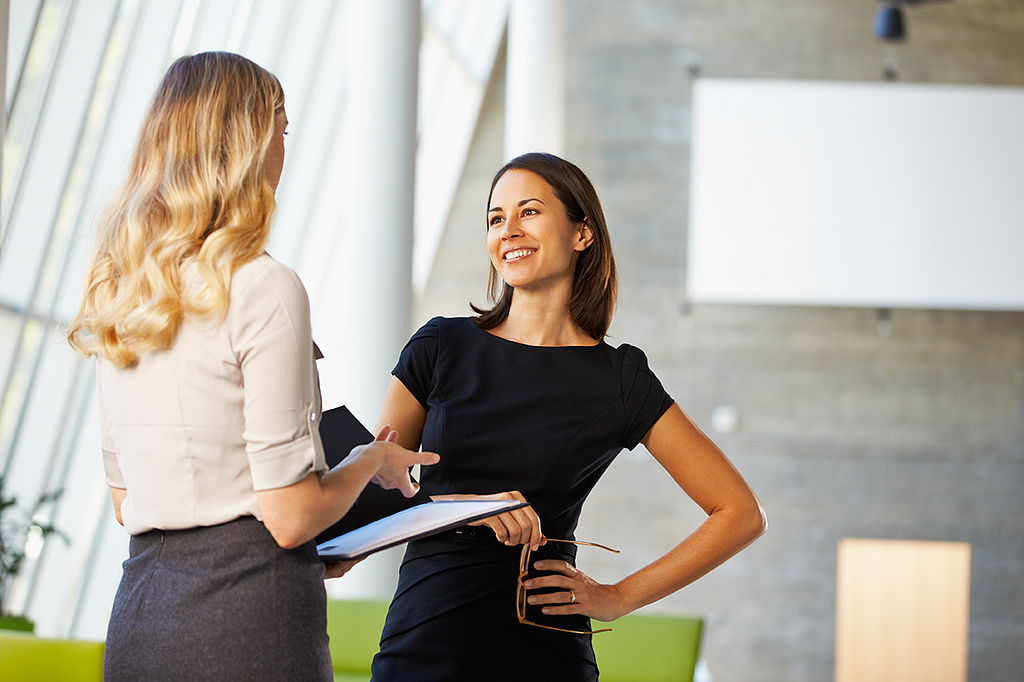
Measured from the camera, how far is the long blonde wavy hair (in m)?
1.00

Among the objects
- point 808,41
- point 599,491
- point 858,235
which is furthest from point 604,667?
point 808,41

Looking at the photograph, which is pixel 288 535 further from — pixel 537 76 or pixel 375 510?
pixel 537 76

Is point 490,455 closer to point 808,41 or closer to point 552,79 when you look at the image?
point 552,79

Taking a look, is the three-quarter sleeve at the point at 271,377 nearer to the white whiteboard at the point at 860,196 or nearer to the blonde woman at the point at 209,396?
the blonde woman at the point at 209,396

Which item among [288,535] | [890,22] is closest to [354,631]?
[288,535]

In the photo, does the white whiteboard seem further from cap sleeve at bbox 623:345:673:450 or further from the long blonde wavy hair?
the long blonde wavy hair

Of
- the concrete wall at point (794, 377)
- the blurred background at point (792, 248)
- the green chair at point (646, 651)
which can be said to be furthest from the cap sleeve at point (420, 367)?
the concrete wall at point (794, 377)

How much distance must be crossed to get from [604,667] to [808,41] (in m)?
5.71

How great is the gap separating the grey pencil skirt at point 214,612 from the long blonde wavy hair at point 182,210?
0.21 meters

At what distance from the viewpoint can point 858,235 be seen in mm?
7070

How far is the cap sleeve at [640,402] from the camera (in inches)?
61.6

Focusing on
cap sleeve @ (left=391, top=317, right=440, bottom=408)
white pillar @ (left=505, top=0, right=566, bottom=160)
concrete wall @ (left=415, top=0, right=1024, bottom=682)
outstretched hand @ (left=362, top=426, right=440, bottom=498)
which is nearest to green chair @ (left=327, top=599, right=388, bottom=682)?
cap sleeve @ (left=391, top=317, right=440, bottom=408)

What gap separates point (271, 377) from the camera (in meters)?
1.00

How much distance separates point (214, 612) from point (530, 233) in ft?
2.73
